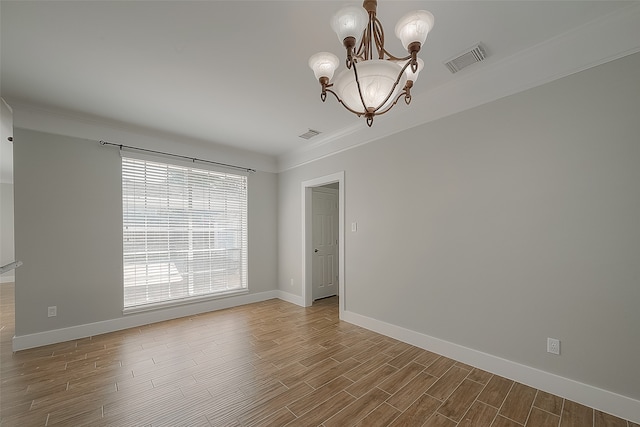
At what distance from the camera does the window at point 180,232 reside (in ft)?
12.0

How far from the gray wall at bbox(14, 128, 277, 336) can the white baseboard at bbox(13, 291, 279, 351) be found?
66mm

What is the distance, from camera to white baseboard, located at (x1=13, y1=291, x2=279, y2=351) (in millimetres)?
2947

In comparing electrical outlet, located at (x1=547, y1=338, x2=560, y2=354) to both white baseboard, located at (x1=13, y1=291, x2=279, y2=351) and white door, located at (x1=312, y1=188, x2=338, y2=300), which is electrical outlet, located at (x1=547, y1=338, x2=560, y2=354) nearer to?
white door, located at (x1=312, y1=188, x2=338, y2=300)

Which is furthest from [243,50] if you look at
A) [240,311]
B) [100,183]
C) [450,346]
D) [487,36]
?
[240,311]

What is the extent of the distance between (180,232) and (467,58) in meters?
4.30

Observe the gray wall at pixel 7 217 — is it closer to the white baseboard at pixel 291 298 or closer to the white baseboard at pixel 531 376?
the white baseboard at pixel 291 298

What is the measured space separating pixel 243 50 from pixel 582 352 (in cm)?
357

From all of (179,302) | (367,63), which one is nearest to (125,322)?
(179,302)

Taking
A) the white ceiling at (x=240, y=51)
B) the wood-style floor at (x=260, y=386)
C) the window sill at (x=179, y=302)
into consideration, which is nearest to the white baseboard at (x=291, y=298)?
the window sill at (x=179, y=302)

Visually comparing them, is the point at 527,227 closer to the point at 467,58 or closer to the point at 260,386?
the point at 467,58

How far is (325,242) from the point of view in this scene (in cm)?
506

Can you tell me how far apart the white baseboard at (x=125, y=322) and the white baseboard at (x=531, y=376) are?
2.78 m

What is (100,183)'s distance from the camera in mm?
3406

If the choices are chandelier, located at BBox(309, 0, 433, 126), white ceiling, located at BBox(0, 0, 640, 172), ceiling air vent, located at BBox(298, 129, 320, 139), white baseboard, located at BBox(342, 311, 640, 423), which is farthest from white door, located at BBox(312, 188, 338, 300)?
chandelier, located at BBox(309, 0, 433, 126)
